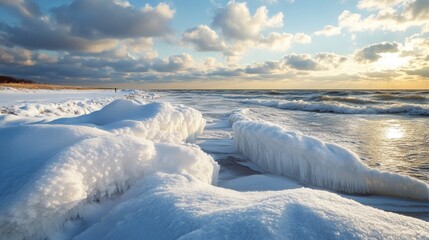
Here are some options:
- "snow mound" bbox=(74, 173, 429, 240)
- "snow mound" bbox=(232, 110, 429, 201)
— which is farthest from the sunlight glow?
"snow mound" bbox=(74, 173, 429, 240)

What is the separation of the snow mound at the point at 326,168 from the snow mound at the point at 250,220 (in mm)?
1984

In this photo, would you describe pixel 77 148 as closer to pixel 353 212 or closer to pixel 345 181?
pixel 353 212

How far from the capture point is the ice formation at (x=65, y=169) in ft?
5.44

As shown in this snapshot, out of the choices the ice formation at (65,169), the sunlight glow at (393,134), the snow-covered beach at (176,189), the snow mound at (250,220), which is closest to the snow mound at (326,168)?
the snow-covered beach at (176,189)

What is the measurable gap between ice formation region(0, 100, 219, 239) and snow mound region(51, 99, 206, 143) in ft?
2.78

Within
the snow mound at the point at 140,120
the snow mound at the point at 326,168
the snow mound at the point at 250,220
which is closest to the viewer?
the snow mound at the point at 250,220

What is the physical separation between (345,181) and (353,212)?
223cm

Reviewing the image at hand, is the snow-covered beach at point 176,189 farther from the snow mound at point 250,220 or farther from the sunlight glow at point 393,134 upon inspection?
the sunlight glow at point 393,134

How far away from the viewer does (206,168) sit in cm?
282

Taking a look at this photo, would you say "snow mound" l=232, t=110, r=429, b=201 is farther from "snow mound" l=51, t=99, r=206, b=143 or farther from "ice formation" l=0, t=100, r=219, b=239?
"snow mound" l=51, t=99, r=206, b=143

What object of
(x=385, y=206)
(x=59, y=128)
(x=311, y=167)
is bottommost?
(x=385, y=206)

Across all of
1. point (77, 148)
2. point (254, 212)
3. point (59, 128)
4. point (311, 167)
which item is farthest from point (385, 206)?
point (59, 128)

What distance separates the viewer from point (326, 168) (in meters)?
3.37

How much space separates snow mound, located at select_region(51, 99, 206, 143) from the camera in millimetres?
3551
